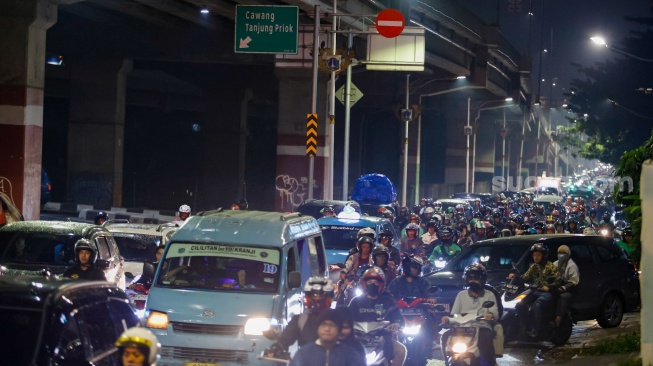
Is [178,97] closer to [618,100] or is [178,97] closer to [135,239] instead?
[618,100]

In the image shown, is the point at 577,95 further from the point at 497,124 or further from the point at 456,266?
the point at 456,266

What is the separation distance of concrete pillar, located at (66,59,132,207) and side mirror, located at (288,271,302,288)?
3697cm

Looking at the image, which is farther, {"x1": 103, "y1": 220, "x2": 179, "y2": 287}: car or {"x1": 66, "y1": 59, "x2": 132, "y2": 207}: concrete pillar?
{"x1": 66, "y1": 59, "x2": 132, "y2": 207}: concrete pillar

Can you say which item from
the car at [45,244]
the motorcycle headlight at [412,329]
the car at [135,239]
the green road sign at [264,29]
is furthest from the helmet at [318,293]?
the green road sign at [264,29]

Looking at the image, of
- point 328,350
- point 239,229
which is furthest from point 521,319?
point 328,350

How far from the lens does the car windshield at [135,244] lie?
65.2ft

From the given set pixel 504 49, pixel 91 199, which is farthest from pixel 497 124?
pixel 91 199

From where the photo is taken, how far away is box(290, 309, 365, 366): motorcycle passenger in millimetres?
8438

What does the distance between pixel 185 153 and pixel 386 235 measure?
54.4 meters

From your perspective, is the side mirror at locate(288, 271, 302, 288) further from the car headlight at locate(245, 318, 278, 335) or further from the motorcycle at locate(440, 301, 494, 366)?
the motorcycle at locate(440, 301, 494, 366)

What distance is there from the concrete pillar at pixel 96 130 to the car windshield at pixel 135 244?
96.3ft

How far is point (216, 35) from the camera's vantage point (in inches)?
1779

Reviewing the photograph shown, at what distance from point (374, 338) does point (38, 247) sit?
19.4 feet

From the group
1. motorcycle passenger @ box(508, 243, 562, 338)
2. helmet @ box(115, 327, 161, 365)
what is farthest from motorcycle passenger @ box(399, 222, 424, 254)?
helmet @ box(115, 327, 161, 365)
